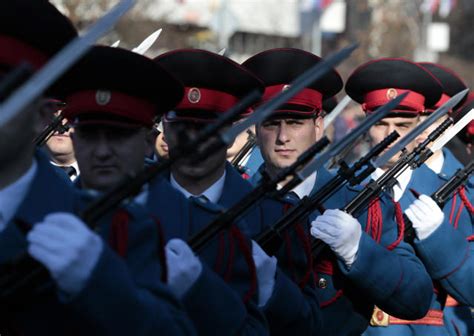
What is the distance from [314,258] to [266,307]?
1.10 m

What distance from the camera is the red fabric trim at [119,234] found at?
385 centimetres

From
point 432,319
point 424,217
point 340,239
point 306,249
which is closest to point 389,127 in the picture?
point 424,217

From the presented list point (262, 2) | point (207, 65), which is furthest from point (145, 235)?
point (262, 2)

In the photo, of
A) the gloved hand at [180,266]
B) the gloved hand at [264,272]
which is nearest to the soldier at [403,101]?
the gloved hand at [264,272]

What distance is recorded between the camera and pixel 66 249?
340 centimetres

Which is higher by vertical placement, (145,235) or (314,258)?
(145,235)

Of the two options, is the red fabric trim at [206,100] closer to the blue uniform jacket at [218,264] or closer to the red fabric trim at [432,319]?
the blue uniform jacket at [218,264]

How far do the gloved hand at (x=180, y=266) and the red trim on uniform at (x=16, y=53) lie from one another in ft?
2.47

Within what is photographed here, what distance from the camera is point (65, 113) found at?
191 inches

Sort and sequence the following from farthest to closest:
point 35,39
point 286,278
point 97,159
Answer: point 286,278 → point 97,159 → point 35,39

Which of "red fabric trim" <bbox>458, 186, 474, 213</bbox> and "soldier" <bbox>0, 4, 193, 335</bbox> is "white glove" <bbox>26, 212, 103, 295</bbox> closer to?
"soldier" <bbox>0, 4, 193, 335</bbox>

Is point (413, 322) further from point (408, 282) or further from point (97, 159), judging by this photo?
point (97, 159)

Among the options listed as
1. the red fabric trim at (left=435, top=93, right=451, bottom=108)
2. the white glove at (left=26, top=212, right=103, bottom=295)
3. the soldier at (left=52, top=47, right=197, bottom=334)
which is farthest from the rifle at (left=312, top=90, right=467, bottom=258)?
the white glove at (left=26, top=212, right=103, bottom=295)

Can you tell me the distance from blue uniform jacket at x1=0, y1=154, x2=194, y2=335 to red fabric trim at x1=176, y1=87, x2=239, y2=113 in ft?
5.43
